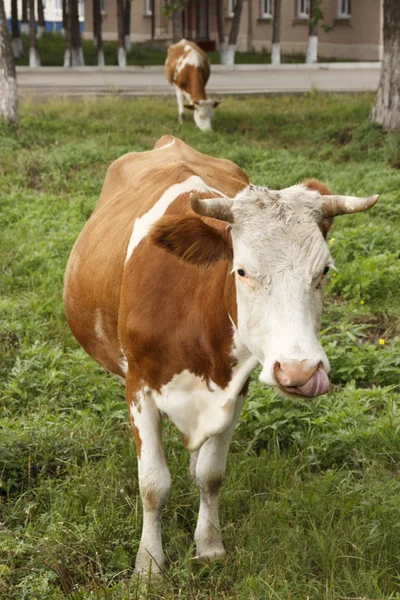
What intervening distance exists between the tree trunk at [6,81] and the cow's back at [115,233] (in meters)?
8.48

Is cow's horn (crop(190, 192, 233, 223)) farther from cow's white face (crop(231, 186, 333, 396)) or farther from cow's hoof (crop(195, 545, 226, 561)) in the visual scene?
cow's hoof (crop(195, 545, 226, 561))

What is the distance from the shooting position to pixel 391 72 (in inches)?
488

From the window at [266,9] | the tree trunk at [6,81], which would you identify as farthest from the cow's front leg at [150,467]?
the window at [266,9]

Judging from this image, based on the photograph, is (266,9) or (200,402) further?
(266,9)

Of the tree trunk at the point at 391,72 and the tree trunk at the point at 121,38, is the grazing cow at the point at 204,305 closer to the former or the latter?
the tree trunk at the point at 391,72

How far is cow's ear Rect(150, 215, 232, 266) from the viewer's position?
3.30m

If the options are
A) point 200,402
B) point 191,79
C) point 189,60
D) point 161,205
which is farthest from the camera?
point 189,60

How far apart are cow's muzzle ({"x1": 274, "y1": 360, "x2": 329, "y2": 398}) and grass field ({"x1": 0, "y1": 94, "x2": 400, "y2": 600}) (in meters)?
0.83

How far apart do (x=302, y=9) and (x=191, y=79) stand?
72.4 feet

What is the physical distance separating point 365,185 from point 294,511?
19.4ft

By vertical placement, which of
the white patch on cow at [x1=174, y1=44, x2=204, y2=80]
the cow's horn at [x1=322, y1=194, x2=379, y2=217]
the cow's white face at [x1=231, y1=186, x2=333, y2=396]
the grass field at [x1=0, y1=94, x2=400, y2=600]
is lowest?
the grass field at [x1=0, y1=94, x2=400, y2=600]

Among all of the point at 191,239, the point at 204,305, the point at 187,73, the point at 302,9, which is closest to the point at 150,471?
the point at 204,305

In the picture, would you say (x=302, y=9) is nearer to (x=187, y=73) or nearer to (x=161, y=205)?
(x=187, y=73)

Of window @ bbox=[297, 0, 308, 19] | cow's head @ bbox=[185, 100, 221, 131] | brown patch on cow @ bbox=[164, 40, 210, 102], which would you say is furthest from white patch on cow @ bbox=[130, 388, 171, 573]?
window @ bbox=[297, 0, 308, 19]
